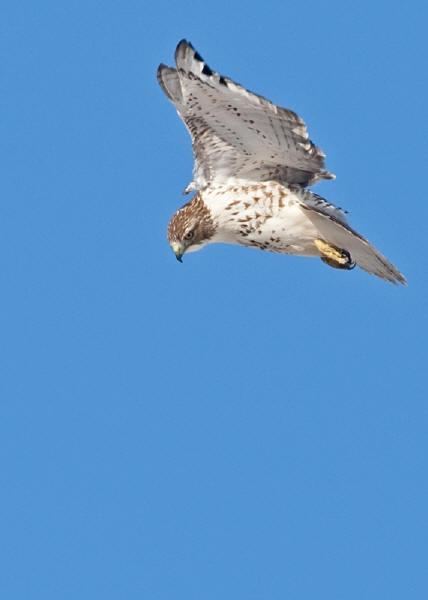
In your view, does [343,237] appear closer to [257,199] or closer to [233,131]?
[257,199]

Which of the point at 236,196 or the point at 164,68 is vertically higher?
the point at 164,68

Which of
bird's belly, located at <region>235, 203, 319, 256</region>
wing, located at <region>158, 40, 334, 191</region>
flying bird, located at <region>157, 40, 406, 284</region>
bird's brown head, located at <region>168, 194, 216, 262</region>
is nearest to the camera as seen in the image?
wing, located at <region>158, 40, 334, 191</region>

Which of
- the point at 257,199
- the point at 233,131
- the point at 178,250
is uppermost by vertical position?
the point at 233,131

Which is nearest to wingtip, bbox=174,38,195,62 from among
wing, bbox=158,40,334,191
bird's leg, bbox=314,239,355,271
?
wing, bbox=158,40,334,191

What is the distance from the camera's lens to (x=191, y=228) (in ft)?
38.4

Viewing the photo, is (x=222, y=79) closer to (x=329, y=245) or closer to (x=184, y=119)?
(x=184, y=119)

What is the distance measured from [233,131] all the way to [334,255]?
132 centimetres

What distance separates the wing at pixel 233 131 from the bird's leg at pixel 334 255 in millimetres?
511

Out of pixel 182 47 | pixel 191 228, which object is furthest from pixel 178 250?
pixel 182 47

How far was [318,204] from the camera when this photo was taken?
38.6 feet

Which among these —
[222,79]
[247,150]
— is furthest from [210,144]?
[222,79]

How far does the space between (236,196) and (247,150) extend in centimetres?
39

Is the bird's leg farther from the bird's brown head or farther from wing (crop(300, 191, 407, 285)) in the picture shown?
the bird's brown head

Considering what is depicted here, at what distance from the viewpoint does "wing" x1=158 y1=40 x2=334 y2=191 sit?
10602mm
